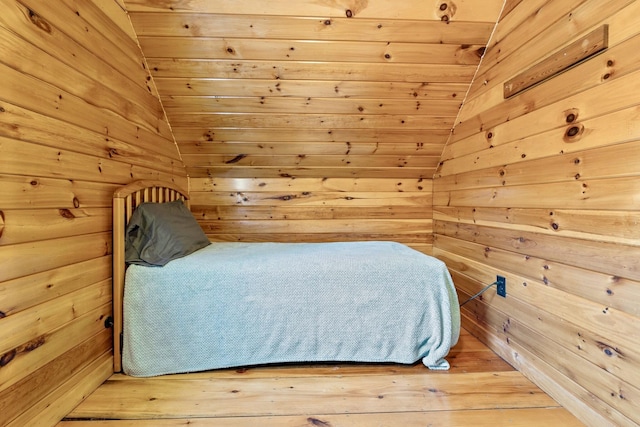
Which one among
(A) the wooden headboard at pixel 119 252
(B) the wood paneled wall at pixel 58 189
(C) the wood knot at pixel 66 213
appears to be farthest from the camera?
(A) the wooden headboard at pixel 119 252

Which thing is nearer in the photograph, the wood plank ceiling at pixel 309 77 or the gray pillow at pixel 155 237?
the gray pillow at pixel 155 237

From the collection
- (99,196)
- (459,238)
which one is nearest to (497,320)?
(459,238)

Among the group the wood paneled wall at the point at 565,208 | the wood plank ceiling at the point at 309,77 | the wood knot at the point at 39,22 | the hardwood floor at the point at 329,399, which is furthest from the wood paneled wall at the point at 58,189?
the wood paneled wall at the point at 565,208

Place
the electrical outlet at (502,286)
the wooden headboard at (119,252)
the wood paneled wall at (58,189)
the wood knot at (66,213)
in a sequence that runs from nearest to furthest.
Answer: the wood paneled wall at (58,189) → the wood knot at (66,213) → the wooden headboard at (119,252) → the electrical outlet at (502,286)

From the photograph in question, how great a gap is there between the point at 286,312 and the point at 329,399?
18.3 inches

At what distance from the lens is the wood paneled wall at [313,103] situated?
1759mm

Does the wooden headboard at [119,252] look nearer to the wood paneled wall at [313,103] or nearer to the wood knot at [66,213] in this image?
the wood knot at [66,213]

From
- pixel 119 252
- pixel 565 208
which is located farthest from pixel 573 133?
pixel 119 252

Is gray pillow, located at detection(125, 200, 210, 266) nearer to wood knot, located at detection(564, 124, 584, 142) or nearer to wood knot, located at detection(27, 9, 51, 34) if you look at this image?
wood knot, located at detection(27, 9, 51, 34)

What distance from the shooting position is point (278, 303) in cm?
165

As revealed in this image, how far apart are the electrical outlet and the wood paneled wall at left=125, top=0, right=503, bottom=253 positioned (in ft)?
3.47

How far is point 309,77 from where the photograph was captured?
6.59 feet

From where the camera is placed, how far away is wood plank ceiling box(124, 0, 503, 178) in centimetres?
174

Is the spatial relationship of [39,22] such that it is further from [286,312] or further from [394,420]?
[394,420]
